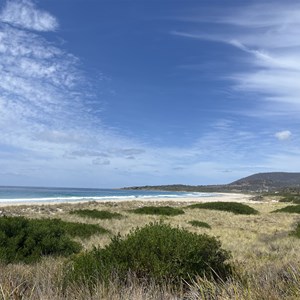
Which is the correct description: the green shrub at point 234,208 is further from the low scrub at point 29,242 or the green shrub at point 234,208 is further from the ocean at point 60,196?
the ocean at point 60,196

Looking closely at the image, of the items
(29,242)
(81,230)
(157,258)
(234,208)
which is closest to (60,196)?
(234,208)

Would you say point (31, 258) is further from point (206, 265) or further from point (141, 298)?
point (141, 298)

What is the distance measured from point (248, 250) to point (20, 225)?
692cm

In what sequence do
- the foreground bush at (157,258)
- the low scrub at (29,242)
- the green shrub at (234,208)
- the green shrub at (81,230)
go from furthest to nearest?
the green shrub at (234,208) < the green shrub at (81,230) < the low scrub at (29,242) < the foreground bush at (157,258)

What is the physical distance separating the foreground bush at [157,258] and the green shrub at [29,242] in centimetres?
293

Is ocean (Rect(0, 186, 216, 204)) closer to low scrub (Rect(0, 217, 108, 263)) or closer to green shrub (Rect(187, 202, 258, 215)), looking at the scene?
green shrub (Rect(187, 202, 258, 215))

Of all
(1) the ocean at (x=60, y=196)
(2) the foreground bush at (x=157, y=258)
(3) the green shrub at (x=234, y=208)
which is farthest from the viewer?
(1) the ocean at (x=60, y=196)

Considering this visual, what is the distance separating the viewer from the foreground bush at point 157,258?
5703 millimetres

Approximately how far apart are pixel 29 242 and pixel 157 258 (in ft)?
15.2

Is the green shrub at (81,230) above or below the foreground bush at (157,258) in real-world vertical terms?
below

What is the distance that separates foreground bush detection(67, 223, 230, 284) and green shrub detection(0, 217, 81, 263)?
2.93 metres

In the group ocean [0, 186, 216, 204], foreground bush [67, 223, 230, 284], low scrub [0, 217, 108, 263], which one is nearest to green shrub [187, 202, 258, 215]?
low scrub [0, 217, 108, 263]

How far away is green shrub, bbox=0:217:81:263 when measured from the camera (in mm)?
8734

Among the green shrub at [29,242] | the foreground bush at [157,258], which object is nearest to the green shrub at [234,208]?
the green shrub at [29,242]
